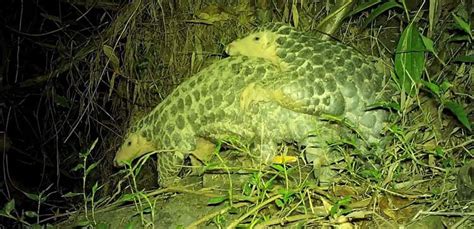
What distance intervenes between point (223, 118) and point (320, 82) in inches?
10.7

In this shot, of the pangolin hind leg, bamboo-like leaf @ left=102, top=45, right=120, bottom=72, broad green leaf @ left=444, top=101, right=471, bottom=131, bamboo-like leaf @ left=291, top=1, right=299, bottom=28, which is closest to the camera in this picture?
broad green leaf @ left=444, top=101, right=471, bottom=131

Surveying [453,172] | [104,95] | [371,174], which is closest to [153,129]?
[371,174]

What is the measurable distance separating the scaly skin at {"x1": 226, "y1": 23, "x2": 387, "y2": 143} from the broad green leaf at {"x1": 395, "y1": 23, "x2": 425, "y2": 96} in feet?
0.18

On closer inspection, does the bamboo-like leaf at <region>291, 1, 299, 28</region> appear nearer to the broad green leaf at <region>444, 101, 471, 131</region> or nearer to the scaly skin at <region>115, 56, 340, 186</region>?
the scaly skin at <region>115, 56, 340, 186</region>

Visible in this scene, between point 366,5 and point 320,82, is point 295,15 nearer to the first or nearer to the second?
point 366,5

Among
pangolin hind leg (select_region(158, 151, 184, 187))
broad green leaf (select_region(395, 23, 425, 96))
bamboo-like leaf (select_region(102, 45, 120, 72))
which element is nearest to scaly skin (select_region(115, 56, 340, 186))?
pangolin hind leg (select_region(158, 151, 184, 187))

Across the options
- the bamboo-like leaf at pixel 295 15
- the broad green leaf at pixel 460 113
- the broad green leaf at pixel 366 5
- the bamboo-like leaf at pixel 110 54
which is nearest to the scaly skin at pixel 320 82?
the broad green leaf at pixel 460 113

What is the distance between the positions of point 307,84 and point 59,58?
1550 millimetres

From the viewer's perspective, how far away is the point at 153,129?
5.60 ft

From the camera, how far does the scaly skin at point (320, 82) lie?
1389 mm

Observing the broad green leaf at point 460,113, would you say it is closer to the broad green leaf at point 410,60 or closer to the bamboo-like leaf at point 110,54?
the broad green leaf at point 410,60

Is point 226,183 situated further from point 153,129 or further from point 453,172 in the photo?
point 453,172

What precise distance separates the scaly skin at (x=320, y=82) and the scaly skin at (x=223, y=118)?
0.03 metres

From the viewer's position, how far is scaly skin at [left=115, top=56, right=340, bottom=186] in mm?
1439
